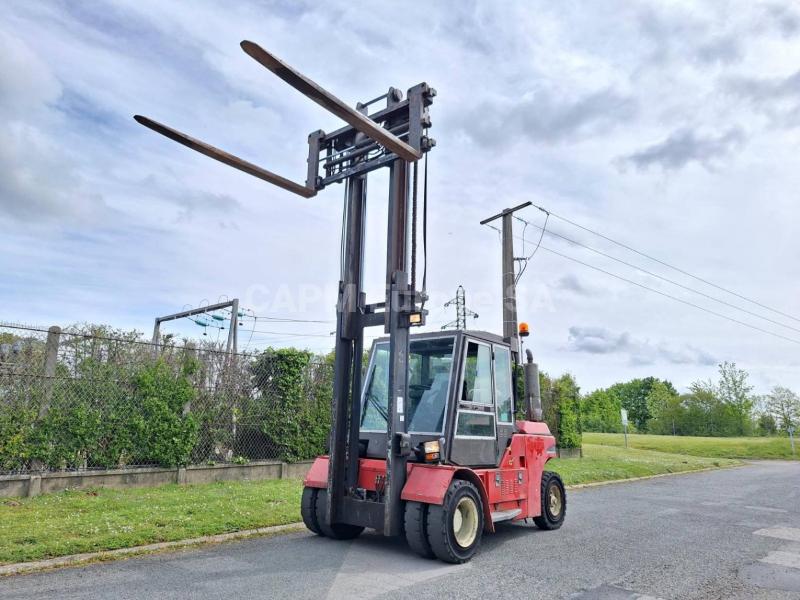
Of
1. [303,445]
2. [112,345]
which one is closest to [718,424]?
[303,445]

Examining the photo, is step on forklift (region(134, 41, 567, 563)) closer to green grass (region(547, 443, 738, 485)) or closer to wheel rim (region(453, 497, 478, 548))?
wheel rim (region(453, 497, 478, 548))

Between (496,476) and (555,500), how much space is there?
179 centimetres

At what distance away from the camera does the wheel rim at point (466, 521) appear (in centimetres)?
575

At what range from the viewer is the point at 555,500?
308 inches

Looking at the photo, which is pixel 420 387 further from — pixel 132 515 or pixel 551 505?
pixel 132 515

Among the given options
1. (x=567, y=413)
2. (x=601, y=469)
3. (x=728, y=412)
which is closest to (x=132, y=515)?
(x=601, y=469)

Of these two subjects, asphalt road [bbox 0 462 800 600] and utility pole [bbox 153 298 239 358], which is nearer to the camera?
asphalt road [bbox 0 462 800 600]

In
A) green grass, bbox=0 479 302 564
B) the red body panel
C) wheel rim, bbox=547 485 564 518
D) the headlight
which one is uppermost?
the headlight

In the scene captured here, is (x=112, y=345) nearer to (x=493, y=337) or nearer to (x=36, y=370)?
(x=36, y=370)

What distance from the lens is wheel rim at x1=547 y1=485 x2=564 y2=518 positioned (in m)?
7.73

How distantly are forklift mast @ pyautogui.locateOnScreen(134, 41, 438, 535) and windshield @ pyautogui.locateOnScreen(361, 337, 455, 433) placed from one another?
462mm

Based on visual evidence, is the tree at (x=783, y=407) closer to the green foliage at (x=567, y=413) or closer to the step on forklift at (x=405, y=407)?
the green foliage at (x=567, y=413)

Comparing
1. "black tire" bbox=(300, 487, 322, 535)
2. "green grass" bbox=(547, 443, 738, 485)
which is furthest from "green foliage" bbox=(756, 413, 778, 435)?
"black tire" bbox=(300, 487, 322, 535)

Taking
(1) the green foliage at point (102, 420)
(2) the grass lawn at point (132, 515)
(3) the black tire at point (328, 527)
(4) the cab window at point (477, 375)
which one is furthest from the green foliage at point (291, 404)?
(4) the cab window at point (477, 375)
